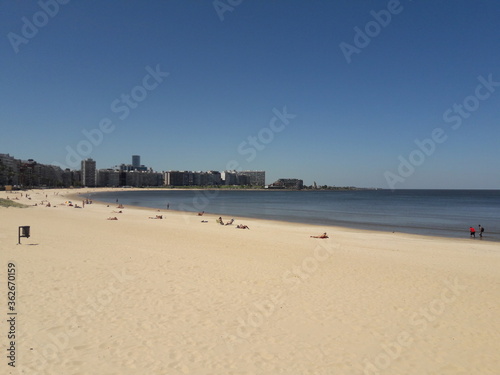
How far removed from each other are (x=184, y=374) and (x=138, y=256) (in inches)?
343

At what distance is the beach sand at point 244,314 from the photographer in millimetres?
5207

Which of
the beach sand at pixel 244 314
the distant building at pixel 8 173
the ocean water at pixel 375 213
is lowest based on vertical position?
the ocean water at pixel 375 213

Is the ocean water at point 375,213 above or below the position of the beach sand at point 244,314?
below

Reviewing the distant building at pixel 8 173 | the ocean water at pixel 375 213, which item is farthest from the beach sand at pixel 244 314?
the distant building at pixel 8 173

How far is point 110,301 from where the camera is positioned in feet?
25.1

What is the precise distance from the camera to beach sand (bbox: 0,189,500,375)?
521 centimetres

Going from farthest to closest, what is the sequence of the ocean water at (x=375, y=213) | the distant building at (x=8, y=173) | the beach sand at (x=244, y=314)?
the distant building at (x=8, y=173) → the ocean water at (x=375, y=213) → the beach sand at (x=244, y=314)

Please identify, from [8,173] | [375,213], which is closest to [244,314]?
[375,213]

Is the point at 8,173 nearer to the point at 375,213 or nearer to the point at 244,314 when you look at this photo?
the point at 375,213

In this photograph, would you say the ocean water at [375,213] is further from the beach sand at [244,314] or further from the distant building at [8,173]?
the distant building at [8,173]

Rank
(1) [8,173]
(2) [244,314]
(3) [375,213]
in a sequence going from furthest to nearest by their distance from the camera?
(1) [8,173]
(3) [375,213]
(2) [244,314]

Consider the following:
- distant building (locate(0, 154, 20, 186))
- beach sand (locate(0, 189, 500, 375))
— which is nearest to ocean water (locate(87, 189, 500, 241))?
beach sand (locate(0, 189, 500, 375))

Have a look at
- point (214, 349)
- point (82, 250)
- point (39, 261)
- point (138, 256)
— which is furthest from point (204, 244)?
point (214, 349)

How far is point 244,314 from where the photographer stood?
7.15 metres
